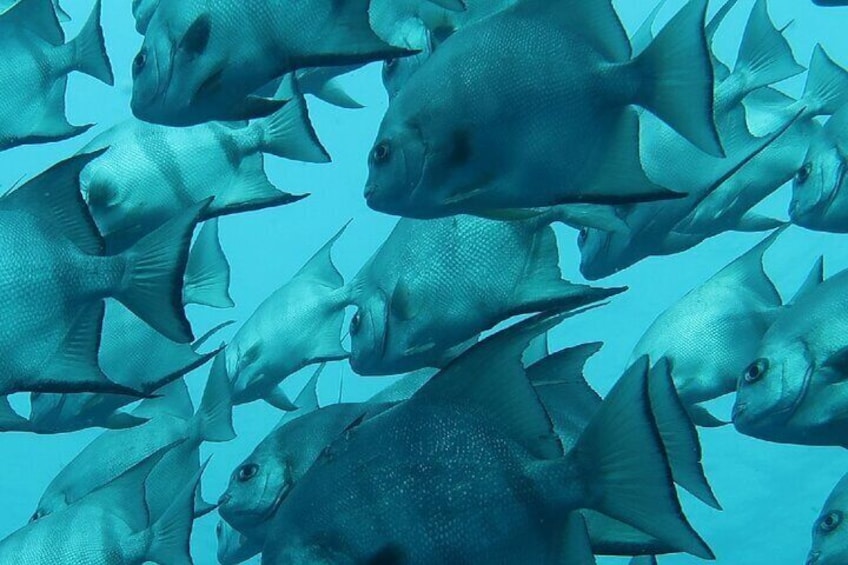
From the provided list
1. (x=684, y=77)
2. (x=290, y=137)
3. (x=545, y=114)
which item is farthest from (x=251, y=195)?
(x=684, y=77)

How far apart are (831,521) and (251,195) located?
3.11 m

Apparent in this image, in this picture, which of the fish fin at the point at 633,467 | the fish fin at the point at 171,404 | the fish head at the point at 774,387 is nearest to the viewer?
the fish fin at the point at 633,467

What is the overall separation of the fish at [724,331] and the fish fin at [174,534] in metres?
2.32

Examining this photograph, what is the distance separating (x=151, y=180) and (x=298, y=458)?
1.26 metres

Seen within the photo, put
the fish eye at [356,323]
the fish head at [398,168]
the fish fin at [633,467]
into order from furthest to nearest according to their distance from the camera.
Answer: the fish eye at [356,323] < the fish head at [398,168] < the fish fin at [633,467]

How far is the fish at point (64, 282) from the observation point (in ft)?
7.75

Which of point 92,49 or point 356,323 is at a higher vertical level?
point 92,49

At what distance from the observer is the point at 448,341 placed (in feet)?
10.2

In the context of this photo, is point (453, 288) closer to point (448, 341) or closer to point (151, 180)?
point (448, 341)

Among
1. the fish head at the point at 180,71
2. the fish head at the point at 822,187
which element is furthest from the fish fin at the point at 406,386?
the fish head at the point at 822,187

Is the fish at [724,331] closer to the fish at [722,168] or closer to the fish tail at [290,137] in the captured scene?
the fish at [722,168]

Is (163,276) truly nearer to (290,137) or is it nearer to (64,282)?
(64,282)

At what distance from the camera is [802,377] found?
3.37 m

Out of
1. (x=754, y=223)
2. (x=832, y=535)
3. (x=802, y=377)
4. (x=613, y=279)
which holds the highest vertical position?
(x=754, y=223)
